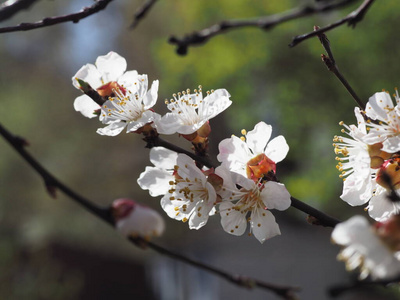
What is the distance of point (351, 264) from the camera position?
1.78 ft

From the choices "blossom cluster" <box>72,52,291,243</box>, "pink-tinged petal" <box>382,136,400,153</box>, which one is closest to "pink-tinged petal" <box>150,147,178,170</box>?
"blossom cluster" <box>72,52,291,243</box>

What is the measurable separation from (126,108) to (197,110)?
0.16 meters

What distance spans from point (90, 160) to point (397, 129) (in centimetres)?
865

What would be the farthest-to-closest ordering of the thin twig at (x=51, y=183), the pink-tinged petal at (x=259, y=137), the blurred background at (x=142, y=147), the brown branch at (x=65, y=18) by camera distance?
the blurred background at (x=142, y=147) → the pink-tinged petal at (x=259, y=137) → the brown branch at (x=65, y=18) → the thin twig at (x=51, y=183)

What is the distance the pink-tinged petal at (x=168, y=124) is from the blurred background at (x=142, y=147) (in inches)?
183

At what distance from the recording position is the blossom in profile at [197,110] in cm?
79

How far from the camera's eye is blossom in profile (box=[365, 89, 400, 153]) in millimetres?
730


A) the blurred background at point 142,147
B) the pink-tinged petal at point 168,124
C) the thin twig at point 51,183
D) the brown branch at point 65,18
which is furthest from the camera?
the blurred background at point 142,147

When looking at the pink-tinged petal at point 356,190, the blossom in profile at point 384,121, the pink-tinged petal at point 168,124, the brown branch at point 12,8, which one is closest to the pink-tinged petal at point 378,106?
the blossom in profile at point 384,121

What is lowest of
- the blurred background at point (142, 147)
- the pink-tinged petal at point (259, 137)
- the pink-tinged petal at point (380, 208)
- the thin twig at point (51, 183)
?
the blurred background at point (142, 147)

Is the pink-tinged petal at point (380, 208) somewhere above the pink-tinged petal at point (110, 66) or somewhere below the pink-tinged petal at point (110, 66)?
below

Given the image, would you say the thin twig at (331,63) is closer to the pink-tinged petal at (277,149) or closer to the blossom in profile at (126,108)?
the pink-tinged petal at (277,149)

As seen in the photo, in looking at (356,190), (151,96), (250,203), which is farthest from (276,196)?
(151,96)

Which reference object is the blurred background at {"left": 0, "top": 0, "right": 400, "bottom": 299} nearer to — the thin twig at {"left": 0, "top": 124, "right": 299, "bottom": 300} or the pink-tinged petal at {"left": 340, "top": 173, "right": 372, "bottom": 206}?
the pink-tinged petal at {"left": 340, "top": 173, "right": 372, "bottom": 206}
